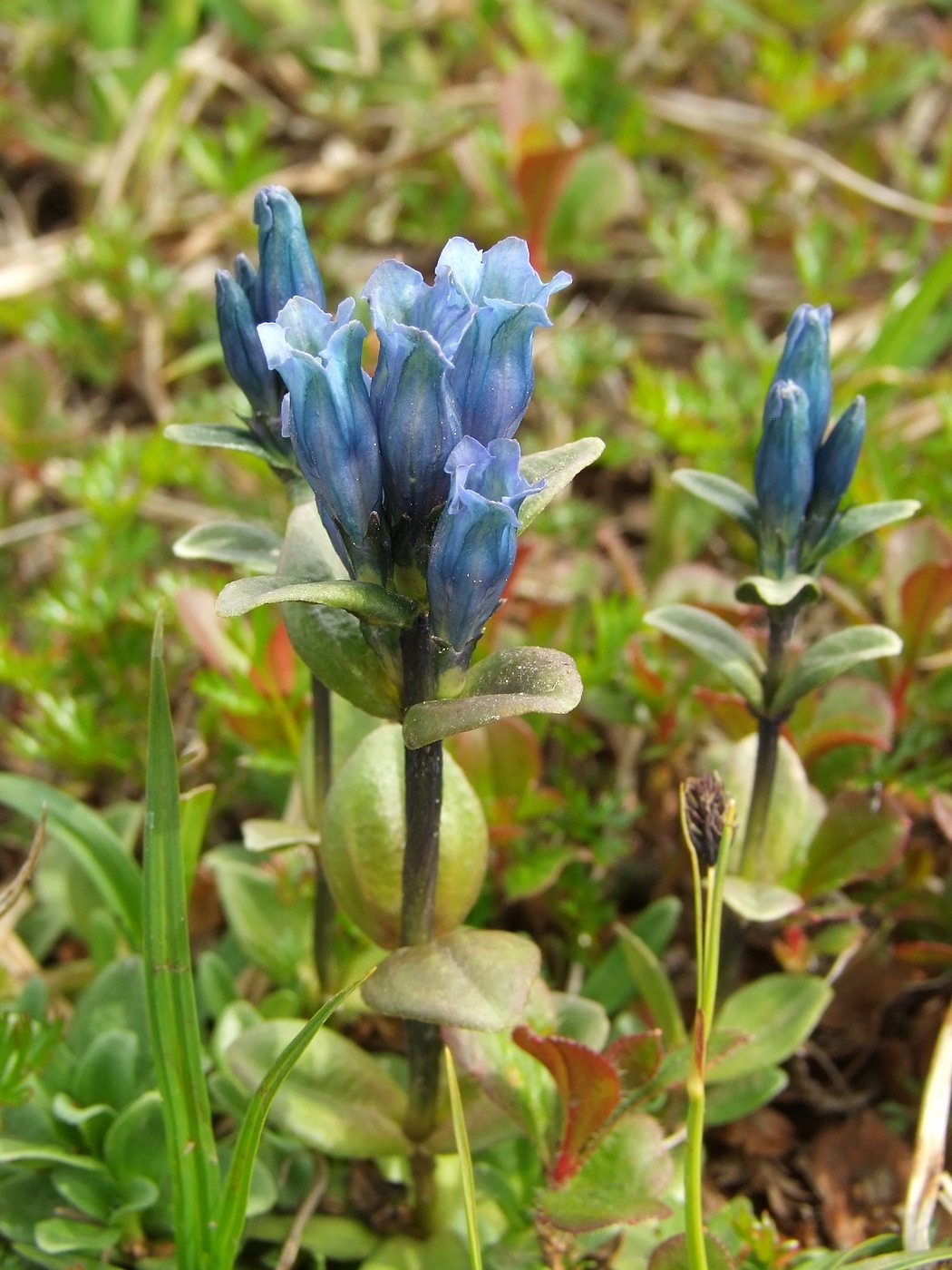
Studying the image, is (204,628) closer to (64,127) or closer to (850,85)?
(64,127)

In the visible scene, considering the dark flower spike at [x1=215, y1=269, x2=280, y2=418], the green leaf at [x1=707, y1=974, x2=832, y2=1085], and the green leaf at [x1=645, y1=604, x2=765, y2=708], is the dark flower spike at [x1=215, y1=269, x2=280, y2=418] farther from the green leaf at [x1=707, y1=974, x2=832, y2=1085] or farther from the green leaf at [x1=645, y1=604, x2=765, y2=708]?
the green leaf at [x1=707, y1=974, x2=832, y2=1085]

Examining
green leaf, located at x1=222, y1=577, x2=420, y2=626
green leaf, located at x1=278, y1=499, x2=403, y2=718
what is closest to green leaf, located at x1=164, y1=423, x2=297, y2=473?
green leaf, located at x1=278, y1=499, x2=403, y2=718

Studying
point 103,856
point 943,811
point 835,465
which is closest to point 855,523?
point 835,465

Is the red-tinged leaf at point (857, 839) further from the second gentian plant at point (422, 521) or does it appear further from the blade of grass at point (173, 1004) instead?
the blade of grass at point (173, 1004)

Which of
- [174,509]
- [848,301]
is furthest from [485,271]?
[848,301]

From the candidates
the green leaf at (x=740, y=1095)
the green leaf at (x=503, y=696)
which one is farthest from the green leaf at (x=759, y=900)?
the green leaf at (x=503, y=696)

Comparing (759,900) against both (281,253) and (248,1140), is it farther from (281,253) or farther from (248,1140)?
(281,253)
